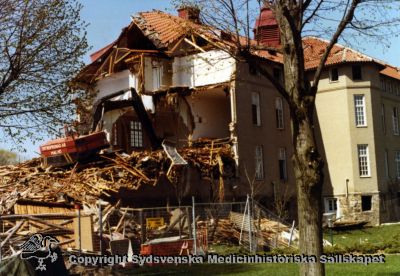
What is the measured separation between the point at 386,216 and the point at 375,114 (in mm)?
7537

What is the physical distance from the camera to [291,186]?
3966 cm

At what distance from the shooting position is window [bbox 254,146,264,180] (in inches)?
1453

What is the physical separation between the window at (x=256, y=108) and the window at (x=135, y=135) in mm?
7566

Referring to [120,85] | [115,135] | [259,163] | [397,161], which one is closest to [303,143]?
[259,163]

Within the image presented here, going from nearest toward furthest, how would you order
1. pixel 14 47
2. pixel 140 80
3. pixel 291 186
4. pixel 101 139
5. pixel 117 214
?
pixel 14 47
pixel 117 214
pixel 101 139
pixel 140 80
pixel 291 186

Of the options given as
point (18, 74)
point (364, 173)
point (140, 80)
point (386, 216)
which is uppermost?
point (140, 80)

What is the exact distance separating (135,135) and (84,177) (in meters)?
12.5

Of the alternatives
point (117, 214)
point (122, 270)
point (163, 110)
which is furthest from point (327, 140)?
point (122, 270)

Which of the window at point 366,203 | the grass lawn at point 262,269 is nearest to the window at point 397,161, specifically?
the window at point 366,203

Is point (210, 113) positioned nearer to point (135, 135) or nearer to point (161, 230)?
point (135, 135)

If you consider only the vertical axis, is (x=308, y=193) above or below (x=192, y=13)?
below

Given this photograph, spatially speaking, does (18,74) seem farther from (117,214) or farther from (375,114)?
(375,114)

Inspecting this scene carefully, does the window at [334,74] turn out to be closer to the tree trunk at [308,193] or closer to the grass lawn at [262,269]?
the grass lawn at [262,269]

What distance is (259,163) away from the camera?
3731 cm
